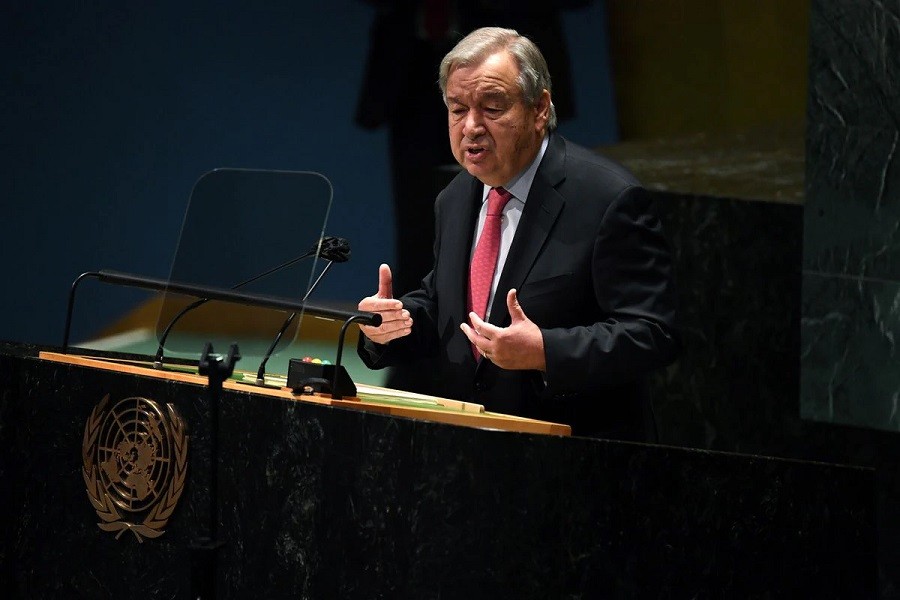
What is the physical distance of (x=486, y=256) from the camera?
278cm

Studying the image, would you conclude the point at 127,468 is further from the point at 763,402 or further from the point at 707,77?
the point at 707,77

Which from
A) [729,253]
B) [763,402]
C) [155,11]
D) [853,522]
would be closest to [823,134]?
[729,253]

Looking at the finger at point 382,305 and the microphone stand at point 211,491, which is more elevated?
the finger at point 382,305

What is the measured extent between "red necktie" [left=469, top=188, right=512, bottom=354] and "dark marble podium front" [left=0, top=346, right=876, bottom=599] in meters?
0.66

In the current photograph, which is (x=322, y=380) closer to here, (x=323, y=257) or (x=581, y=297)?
(x=323, y=257)

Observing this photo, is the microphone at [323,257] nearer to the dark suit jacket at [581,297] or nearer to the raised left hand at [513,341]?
the raised left hand at [513,341]

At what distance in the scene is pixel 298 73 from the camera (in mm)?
5504

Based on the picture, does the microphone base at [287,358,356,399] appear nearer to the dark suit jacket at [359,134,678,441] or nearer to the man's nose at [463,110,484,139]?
the dark suit jacket at [359,134,678,441]

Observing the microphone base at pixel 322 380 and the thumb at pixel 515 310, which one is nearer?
the microphone base at pixel 322 380

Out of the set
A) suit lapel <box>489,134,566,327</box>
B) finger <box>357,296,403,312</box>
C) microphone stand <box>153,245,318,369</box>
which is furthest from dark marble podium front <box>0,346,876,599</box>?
suit lapel <box>489,134,566,327</box>

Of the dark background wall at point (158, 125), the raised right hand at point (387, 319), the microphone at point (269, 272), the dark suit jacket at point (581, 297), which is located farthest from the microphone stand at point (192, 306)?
the dark background wall at point (158, 125)

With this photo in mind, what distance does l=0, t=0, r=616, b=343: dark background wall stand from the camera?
518cm

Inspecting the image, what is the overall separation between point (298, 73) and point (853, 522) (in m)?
3.82

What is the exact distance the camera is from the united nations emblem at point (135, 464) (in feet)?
7.53
